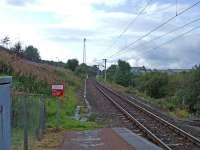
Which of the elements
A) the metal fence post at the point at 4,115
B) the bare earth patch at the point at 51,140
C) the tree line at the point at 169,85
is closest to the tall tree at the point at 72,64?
the tree line at the point at 169,85

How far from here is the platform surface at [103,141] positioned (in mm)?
16745

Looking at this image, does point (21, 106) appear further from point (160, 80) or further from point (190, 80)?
point (160, 80)

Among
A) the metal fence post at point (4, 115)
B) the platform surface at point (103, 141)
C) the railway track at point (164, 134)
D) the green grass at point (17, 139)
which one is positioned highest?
the metal fence post at point (4, 115)

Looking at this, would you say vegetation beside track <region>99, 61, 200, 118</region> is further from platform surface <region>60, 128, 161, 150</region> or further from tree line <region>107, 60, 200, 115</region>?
platform surface <region>60, 128, 161, 150</region>

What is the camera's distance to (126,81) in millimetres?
147625

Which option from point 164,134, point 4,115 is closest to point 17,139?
point 4,115

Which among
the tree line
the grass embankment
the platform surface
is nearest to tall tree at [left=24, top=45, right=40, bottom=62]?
the tree line

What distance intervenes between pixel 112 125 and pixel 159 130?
319 cm

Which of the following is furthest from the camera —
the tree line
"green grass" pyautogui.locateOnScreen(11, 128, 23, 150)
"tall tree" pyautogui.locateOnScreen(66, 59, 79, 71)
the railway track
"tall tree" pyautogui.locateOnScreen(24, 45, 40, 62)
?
"tall tree" pyautogui.locateOnScreen(66, 59, 79, 71)

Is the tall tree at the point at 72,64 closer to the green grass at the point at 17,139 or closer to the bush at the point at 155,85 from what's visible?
the bush at the point at 155,85

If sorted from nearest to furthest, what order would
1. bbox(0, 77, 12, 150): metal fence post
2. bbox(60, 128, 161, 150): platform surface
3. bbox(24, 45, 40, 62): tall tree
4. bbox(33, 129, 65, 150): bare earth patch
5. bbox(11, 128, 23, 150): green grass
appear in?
bbox(0, 77, 12, 150): metal fence post
bbox(11, 128, 23, 150): green grass
bbox(33, 129, 65, 150): bare earth patch
bbox(60, 128, 161, 150): platform surface
bbox(24, 45, 40, 62): tall tree

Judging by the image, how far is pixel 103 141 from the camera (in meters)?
18.4

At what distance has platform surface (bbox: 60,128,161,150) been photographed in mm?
16745

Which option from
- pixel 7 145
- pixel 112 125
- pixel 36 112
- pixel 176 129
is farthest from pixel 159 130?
pixel 7 145
